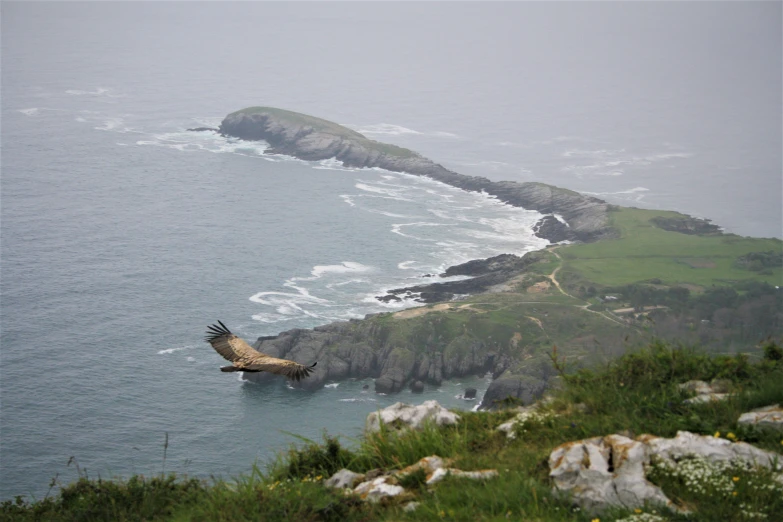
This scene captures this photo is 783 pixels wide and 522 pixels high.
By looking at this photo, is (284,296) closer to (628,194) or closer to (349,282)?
(349,282)

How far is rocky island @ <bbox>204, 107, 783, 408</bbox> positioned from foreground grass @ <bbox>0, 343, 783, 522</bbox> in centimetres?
4879

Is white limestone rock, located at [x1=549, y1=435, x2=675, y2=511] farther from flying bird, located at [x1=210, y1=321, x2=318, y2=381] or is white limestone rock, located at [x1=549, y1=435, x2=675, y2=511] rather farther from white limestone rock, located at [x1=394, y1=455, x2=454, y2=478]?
flying bird, located at [x1=210, y1=321, x2=318, y2=381]

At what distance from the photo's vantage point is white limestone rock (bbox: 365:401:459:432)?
1469 centimetres

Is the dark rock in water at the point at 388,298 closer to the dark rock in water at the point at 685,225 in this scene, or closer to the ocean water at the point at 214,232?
the ocean water at the point at 214,232

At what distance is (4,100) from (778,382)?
18677 cm

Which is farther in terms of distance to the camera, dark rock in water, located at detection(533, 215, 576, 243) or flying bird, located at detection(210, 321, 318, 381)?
dark rock in water, located at detection(533, 215, 576, 243)

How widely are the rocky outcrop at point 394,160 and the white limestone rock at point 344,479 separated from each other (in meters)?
103

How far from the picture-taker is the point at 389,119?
186750 millimetres

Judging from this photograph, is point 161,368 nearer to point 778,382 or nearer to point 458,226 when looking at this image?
point 458,226

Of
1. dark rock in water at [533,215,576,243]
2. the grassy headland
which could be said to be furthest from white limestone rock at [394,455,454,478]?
the grassy headland

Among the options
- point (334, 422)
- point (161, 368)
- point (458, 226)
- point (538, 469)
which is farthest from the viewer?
point (458, 226)

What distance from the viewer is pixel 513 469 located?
11.8 metres

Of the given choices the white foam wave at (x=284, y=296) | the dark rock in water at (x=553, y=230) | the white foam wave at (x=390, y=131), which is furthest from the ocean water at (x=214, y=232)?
the dark rock in water at (x=553, y=230)

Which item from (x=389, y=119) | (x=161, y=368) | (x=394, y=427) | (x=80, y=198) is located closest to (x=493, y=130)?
(x=389, y=119)
